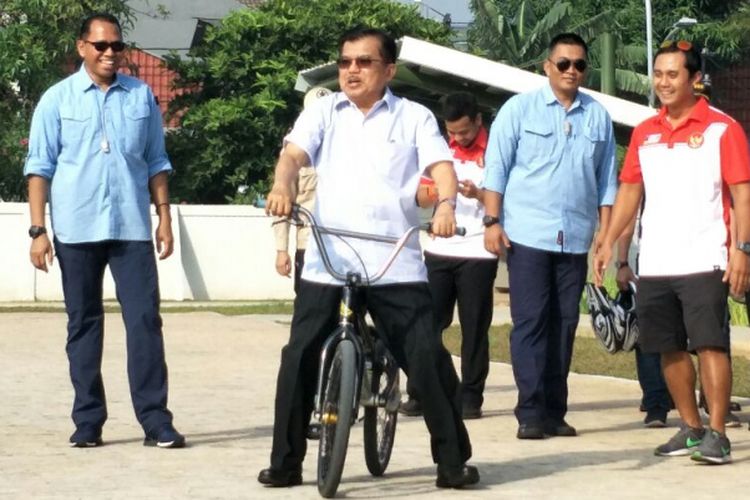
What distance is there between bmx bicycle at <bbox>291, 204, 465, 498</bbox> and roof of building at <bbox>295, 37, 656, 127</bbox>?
13.2m

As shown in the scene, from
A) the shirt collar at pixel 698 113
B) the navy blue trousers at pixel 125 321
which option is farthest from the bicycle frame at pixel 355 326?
the shirt collar at pixel 698 113

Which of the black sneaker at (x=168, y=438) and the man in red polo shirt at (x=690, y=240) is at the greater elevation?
the man in red polo shirt at (x=690, y=240)

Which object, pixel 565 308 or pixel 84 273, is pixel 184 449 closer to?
pixel 84 273

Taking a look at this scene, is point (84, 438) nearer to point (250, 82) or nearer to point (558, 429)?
point (558, 429)

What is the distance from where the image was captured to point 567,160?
9977mm

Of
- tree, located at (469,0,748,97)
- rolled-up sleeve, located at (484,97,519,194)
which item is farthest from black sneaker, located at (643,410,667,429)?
tree, located at (469,0,748,97)

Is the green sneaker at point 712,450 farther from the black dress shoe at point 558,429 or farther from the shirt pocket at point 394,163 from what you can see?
the shirt pocket at point 394,163

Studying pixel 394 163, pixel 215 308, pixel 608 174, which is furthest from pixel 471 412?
pixel 215 308

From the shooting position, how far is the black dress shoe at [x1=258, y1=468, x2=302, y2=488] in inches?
309

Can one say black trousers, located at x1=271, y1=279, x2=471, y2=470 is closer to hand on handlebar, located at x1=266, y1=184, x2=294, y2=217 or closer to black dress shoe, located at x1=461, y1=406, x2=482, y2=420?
hand on handlebar, located at x1=266, y1=184, x2=294, y2=217

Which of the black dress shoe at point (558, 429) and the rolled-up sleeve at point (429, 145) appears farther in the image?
the black dress shoe at point (558, 429)

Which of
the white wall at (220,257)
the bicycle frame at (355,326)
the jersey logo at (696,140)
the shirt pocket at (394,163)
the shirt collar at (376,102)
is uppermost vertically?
the shirt collar at (376,102)

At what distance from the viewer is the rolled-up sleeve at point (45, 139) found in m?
9.22

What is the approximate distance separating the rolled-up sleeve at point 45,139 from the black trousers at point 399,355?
189 centimetres
